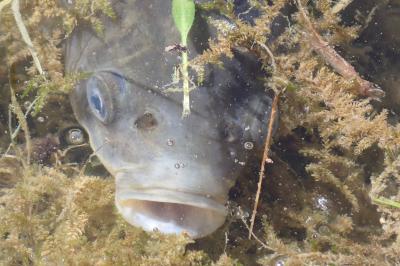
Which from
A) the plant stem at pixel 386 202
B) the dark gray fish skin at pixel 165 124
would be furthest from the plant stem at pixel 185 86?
the plant stem at pixel 386 202

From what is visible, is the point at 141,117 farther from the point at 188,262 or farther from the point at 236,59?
the point at 188,262

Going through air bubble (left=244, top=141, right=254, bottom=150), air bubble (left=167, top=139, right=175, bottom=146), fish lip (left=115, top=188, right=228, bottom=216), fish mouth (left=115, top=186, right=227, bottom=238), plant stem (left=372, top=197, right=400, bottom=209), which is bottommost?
fish mouth (left=115, top=186, right=227, bottom=238)

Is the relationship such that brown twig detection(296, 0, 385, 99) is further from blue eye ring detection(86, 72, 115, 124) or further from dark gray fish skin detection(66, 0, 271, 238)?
blue eye ring detection(86, 72, 115, 124)

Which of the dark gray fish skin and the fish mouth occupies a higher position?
the dark gray fish skin

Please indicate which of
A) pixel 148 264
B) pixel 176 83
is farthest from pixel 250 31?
pixel 148 264

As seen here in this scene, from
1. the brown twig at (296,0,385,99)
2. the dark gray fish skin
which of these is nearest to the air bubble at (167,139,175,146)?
the dark gray fish skin

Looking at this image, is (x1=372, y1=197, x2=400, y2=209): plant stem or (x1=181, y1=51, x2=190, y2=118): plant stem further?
(x1=372, y1=197, x2=400, y2=209): plant stem

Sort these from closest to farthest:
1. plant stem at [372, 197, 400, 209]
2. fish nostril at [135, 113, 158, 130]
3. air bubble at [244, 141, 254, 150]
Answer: plant stem at [372, 197, 400, 209], fish nostril at [135, 113, 158, 130], air bubble at [244, 141, 254, 150]
